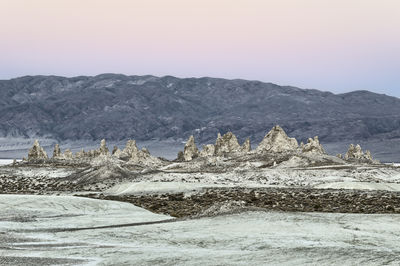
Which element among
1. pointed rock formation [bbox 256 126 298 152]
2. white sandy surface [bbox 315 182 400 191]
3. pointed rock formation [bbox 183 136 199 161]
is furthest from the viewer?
pointed rock formation [bbox 183 136 199 161]

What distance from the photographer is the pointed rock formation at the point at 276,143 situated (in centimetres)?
12619

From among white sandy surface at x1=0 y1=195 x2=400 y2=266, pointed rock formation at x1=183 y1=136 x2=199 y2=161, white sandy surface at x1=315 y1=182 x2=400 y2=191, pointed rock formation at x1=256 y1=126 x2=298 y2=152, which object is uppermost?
white sandy surface at x1=0 y1=195 x2=400 y2=266

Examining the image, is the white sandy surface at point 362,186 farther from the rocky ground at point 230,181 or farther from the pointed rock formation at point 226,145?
the pointed rock formation at point 226,145

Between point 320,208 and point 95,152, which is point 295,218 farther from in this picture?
point 95,152

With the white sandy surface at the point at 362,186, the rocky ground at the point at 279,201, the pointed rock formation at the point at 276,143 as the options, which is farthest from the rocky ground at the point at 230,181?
the pointed rock formation at the point at 276,143

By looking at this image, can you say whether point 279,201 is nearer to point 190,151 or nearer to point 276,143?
point 276,143

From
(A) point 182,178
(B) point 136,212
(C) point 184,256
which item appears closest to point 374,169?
(A) point 182,178

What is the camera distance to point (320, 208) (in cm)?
3959

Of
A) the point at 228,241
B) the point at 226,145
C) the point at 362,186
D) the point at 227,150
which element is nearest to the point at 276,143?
the point at 227,150

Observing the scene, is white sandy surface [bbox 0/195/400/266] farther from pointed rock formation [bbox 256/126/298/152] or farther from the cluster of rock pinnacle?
pointed rock formation [bbox 256/126/298/152]

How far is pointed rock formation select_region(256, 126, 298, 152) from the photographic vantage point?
126188 mm

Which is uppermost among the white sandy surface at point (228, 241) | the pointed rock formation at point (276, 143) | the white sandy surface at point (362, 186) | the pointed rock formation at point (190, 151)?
the white sandy surface at point (228, 241)

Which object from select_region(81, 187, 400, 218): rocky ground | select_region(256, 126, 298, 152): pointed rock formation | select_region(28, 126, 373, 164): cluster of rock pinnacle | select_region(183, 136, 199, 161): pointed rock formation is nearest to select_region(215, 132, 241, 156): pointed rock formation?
select_region(28, 126, 373, 164): cluster of rock pinnacle

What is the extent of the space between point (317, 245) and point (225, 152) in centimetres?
12283
